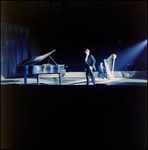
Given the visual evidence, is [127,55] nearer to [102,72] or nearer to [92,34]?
[92,34]

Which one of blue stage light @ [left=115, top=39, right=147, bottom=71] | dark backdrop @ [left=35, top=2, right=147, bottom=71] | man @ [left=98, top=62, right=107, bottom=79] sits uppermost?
dark backdrop @ [left=35, top=2, right=147, bottom=71]

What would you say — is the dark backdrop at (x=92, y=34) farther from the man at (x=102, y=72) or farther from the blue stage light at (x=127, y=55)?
the man at (x=102, y=72)

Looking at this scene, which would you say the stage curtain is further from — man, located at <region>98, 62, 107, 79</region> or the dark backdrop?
man, located at <region>98, 62, 107, 79</region>

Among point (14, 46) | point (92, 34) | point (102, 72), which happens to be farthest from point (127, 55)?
point (14, 46)

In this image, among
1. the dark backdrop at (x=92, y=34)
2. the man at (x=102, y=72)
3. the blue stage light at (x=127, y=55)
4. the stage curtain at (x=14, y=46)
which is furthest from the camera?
the stage curtain at (x=14, y=46)

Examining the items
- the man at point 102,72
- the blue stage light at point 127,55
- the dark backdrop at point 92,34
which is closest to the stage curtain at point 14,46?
the dark backdrop at point 92,34

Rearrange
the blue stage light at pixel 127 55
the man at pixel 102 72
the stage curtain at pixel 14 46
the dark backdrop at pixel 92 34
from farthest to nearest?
the stage curtain at pixel 14 46 → the blue stage light at pixel 127 55 → the dark backdrop at pixel 92 34 → the man at pixel 102 72

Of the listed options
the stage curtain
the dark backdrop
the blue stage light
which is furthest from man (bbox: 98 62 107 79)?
the stage curtain

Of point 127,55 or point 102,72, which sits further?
point 127,55

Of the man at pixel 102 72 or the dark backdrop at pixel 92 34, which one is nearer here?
the man at pixel 102 72

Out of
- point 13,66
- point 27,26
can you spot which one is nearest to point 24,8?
point 27,26

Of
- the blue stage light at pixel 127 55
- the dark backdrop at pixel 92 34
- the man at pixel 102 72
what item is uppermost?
the dark backdrop at pixel 92 34

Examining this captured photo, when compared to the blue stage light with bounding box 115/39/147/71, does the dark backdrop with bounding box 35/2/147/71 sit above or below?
above

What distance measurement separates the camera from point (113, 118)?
3.68 ft
